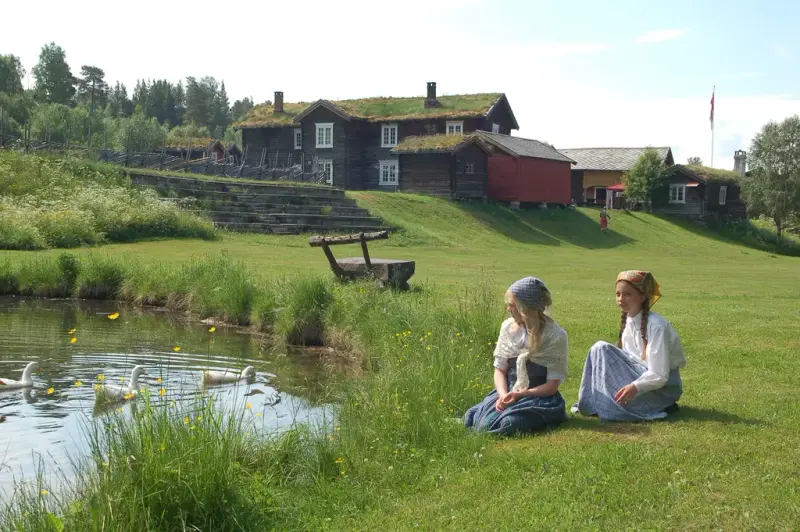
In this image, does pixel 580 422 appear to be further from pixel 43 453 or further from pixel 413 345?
pixel 43 453

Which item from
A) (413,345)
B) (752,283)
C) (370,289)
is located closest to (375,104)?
(752,283)

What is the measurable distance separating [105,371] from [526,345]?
7.75m

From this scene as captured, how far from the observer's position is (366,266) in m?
18.7

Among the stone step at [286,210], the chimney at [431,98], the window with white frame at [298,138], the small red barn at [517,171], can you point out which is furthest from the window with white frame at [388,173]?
the stone step at [286,210]

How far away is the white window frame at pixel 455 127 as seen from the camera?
2504 inches

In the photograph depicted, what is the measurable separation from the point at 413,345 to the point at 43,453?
16.8ft

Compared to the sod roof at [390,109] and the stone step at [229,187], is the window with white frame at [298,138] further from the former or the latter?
the stone step at [229,187]

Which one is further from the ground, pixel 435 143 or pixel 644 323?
pixel 435 143

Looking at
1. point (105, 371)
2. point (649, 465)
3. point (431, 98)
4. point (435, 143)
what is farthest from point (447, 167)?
point (649, 465)

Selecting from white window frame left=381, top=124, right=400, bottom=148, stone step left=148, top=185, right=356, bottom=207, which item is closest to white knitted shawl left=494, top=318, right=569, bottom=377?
stone step left=148, top=185, right=356, bottom=207

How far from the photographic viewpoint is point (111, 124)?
105188mm

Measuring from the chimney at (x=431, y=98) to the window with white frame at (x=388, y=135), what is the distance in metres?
3.07

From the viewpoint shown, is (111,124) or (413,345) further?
(111,124)

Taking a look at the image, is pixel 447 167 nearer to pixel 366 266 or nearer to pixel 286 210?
pixel 286 210
